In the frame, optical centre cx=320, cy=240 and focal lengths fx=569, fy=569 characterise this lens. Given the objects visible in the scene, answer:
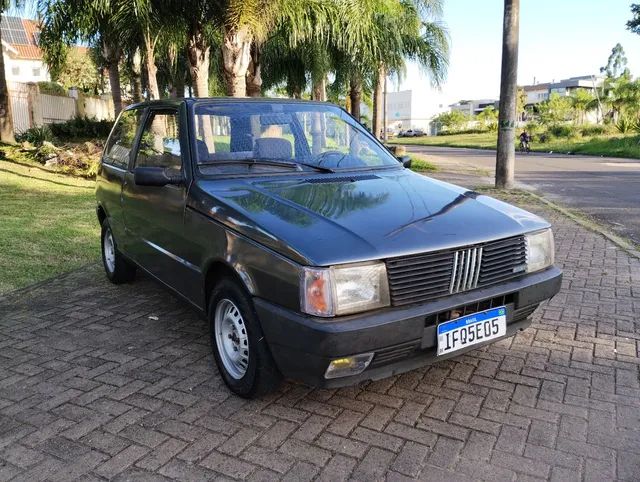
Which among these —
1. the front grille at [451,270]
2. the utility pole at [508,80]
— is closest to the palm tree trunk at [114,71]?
the utility pole at [508,80]

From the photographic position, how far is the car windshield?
381cm

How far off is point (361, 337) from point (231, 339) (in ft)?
3.38

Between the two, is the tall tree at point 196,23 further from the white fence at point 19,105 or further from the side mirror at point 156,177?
the white fence at point 19,105

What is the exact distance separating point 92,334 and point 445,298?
2.80 m

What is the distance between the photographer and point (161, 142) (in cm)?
424

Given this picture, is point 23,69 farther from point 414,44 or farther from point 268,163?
point 268,163

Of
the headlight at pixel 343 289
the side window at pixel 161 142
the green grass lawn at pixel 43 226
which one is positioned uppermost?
the side window at pixel 161 142

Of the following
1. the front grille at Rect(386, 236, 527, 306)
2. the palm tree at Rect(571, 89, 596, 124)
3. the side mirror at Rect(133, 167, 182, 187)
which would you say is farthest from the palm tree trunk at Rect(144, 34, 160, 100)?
the palm tree at Rect(571, 89, 596, 124)

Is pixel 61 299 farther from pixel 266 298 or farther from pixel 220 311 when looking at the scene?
pixel 266 298

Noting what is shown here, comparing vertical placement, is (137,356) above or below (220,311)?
below

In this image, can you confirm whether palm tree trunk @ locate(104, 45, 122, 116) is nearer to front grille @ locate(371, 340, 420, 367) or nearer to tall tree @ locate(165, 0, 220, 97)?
tall tree @ locate(165, 0, 220, 97)

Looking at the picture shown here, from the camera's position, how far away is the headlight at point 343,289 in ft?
8.56

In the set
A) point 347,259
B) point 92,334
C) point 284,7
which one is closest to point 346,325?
point 347,259

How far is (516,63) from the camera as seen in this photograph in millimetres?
11648
